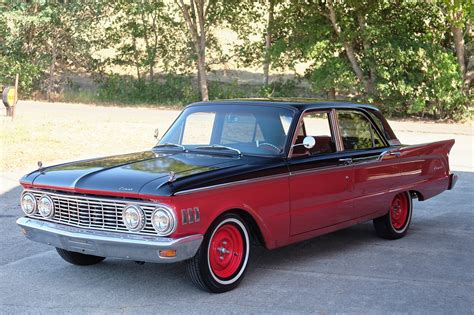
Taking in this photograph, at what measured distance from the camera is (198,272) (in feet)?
19.7

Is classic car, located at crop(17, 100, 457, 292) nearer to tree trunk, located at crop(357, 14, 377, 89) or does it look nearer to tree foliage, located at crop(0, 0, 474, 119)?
tree foliage, located at crop(0, 0, 474, 119)

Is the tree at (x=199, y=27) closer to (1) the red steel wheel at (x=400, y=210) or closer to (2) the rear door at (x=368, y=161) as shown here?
(1) the red steel wheel at (x=400, y=210)

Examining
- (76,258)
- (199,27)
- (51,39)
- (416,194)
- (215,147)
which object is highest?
(199,27)

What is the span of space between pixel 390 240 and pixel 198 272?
3.04 m

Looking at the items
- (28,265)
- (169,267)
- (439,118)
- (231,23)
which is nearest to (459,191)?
(169,267)

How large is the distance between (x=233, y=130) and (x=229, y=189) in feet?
3.94

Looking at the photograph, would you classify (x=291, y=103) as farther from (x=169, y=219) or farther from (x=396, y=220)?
(x=169, y=219)

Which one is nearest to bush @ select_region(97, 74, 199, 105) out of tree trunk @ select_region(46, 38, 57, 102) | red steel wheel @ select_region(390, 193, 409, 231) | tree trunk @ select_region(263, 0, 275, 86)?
tree trunk @ select_region(46, 38, 57, 102)

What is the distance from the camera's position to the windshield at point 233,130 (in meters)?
7.01

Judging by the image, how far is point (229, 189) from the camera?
6.17 m

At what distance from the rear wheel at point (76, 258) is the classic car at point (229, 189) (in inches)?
0.4

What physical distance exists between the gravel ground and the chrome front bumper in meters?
0.37

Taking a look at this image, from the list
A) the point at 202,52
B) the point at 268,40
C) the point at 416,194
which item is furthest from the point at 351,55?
the point at 416,194

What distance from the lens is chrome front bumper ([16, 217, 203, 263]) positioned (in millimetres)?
5742
